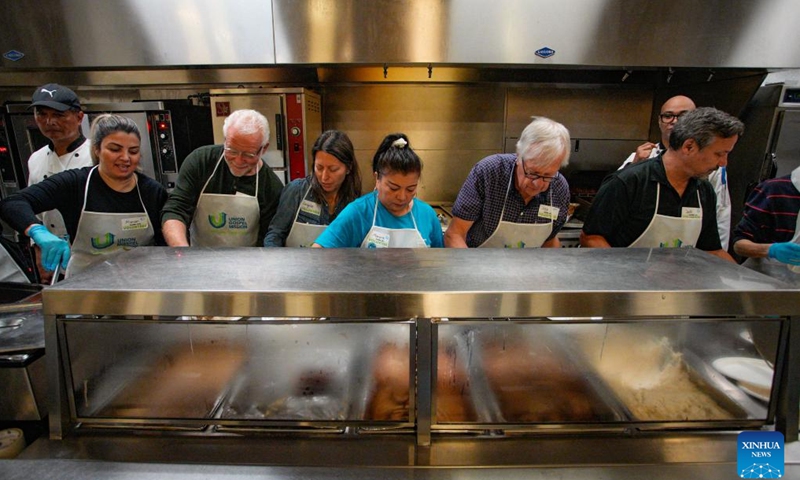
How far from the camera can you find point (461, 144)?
11.9 ft

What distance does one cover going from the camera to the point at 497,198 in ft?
5.60

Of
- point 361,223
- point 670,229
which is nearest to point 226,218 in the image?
point 361,223

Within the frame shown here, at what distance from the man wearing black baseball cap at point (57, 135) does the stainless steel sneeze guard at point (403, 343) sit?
1738mm

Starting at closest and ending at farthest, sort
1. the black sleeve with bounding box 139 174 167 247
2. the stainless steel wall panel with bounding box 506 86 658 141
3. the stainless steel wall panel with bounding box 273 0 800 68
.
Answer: the black sleeve with bounding box 139 174 167 247, the stainless steel wall panel with bounding box 273 0 800 68, the stainless steel wall panel with bounding box 506 86 658 141

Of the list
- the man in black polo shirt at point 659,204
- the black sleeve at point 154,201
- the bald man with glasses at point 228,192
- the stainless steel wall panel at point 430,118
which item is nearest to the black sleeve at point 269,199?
the bald man with glasses at point 228,192

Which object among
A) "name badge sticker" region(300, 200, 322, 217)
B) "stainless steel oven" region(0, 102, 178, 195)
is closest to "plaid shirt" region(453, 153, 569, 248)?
"name badge sticker" region(300, 200, 322, 217)

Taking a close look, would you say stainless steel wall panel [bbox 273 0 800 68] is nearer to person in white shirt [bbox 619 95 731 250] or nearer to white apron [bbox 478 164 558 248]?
person in white shirt [bbox 619 95 731 250]

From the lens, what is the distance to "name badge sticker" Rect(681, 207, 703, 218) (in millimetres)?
1629

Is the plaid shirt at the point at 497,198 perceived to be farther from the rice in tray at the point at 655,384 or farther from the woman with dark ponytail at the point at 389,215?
the rice in tray at the point at 655,384

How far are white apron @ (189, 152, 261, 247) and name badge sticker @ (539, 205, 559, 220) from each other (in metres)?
1.33

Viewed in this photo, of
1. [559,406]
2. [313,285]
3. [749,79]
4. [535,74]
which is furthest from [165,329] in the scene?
[749,79]

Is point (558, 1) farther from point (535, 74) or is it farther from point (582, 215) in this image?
point (582, 215)

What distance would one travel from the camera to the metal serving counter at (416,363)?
0.79m

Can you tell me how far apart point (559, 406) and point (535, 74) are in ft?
10.3
